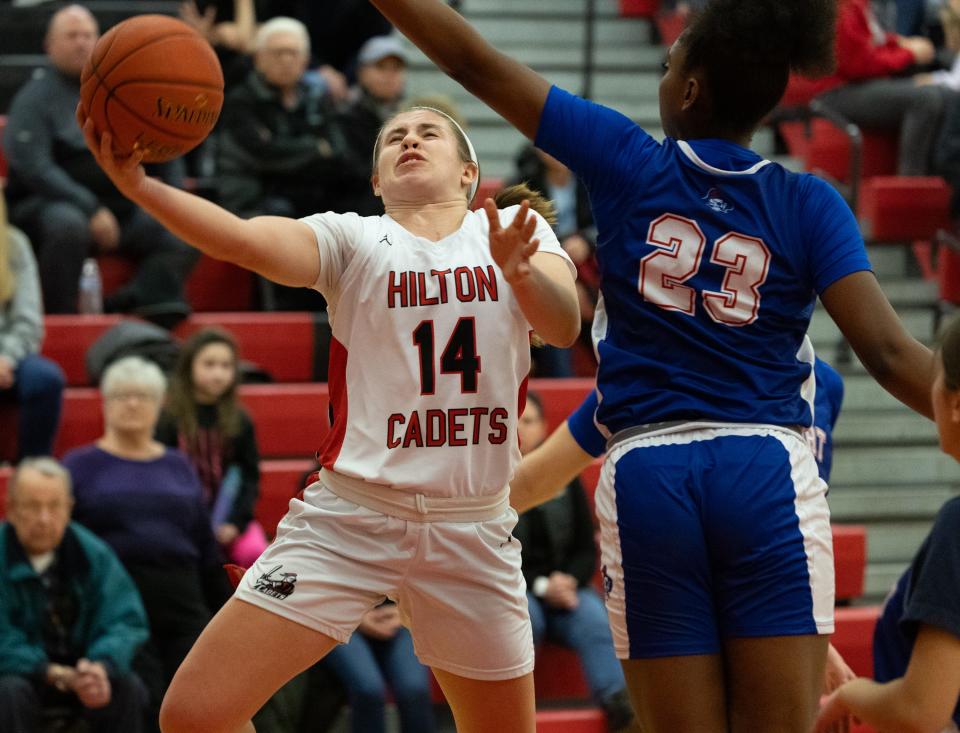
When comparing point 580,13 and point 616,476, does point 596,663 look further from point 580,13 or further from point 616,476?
point 580,13

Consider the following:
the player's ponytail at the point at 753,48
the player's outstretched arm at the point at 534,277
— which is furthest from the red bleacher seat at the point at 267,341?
the player's ponytail at the point at 753,48

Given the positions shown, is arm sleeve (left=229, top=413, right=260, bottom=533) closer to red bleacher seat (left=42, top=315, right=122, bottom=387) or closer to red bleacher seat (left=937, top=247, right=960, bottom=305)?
red bleacher seat (left=42, top=315, right=122, bottom=387)

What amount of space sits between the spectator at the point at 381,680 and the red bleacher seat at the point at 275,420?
1.51 m

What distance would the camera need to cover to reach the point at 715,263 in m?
3.07

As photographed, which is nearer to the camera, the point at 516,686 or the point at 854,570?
the point at 516,686

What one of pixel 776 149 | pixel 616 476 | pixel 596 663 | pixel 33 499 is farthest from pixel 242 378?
pixel 616 476

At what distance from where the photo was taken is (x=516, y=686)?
140 inches

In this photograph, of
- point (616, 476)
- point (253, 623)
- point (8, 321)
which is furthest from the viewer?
point (8, 321)

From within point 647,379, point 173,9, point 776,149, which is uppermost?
point 173,9

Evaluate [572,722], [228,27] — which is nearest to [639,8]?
[228,27]

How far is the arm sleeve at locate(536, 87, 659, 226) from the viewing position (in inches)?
123

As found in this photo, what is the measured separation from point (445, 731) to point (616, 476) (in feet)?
11.4

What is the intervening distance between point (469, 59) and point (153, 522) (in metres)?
3.57

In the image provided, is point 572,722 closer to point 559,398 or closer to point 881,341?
point 559,398
